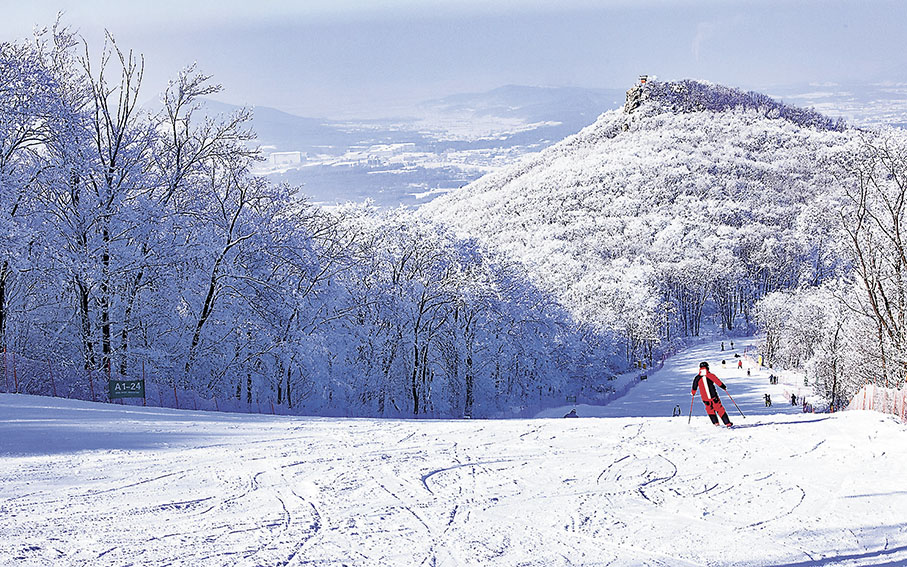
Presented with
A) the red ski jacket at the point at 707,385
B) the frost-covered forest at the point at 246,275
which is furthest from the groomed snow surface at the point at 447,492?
the frost-covered forest at the point at 246,275

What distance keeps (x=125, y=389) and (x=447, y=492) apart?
12659 millimetres

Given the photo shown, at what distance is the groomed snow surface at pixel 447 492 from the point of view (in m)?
7.70

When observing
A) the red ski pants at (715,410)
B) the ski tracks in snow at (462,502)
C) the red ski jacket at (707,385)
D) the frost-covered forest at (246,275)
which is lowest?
the ski tracks in snow at (462,502)

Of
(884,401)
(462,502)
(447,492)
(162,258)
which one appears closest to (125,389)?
(162,258)

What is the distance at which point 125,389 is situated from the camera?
64.0 ft

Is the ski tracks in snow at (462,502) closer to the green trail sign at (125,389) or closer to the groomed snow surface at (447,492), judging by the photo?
the groomed snow surface at (447,492)

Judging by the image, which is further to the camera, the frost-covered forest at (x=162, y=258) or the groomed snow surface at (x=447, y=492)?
the frost-covered forest at (x=162, y=258)

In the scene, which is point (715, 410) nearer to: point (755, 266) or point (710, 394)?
point (710, 394)

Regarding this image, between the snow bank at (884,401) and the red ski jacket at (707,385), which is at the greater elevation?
the red ski jacket at (707,385)

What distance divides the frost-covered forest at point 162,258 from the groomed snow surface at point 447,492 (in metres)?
9.22

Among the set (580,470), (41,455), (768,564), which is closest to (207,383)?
(41,455)

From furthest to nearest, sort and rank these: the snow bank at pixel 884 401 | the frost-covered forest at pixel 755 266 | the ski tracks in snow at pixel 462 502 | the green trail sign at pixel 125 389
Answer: the frost-covered forest at pixel 755 266 < the green trail sign at pixel 125 389 < the snow bank at pixel 884 401 < the ski tracks in snow at pixel 462 502

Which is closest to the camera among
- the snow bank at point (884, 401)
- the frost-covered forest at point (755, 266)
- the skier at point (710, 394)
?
the snow bank at point (884, 401)

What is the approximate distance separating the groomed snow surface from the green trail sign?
372 cm
